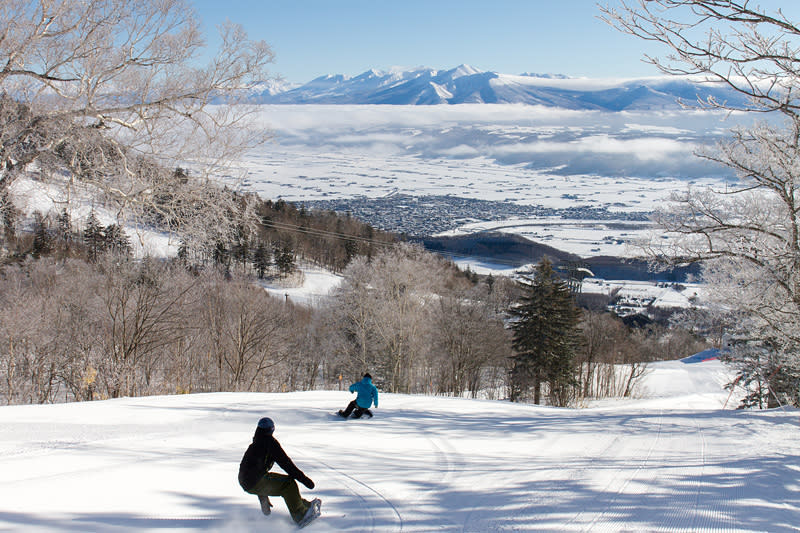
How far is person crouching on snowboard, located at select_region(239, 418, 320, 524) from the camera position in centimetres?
475

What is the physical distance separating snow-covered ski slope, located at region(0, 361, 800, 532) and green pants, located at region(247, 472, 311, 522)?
0.20m

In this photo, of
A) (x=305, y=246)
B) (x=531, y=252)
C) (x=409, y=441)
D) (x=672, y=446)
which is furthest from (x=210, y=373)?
(x=531, y=252)

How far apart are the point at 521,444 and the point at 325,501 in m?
4.60

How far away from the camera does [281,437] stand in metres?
8.60

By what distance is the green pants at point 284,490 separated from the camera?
486 centimetres

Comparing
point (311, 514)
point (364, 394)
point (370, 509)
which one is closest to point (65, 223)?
point (364, 394)

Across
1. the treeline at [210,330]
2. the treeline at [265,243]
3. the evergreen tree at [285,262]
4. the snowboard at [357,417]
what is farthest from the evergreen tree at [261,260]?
the snowboard at [357,417]

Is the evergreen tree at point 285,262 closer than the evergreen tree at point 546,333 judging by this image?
No

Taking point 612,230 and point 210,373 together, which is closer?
point 210,373

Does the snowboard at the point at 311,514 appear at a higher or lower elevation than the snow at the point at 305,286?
higher

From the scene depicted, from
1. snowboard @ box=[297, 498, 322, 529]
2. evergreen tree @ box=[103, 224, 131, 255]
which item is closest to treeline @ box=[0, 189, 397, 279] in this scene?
evergreen tree @ box=[103, 224, 131, 255]

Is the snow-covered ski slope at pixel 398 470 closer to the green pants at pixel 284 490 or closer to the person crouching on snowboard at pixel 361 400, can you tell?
the green pants at pixel 284 490

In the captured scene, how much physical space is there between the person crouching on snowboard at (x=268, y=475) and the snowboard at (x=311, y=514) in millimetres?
10

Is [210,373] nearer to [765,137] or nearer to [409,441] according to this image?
[409,441]
